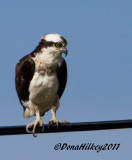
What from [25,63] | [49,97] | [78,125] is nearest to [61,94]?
[49,97]

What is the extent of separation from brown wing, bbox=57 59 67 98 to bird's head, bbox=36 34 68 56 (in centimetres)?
38

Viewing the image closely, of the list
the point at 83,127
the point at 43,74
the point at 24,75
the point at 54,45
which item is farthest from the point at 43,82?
the point at 83,127

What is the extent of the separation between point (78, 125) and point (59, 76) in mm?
3363

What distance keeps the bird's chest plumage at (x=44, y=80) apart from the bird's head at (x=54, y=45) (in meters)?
0.17

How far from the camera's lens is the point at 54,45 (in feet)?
32.0

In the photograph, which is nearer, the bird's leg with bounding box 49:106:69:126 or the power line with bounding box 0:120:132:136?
the power line with bounding box 0:120:132:136

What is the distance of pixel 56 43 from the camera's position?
9.72m

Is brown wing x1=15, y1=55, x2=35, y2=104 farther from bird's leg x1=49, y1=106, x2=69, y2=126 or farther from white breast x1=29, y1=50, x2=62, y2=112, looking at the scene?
bird's leg x1=49, y1=106, x2=69, y2=126

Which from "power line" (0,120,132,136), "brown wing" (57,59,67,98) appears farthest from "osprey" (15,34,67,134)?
"power line" (0,120,132,136)

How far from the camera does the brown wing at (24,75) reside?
9.76 metres

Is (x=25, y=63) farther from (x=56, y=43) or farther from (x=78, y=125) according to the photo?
(x=78, y=125)

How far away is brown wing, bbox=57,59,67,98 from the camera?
395 inches

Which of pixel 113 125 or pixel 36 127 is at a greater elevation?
pixel 113 125

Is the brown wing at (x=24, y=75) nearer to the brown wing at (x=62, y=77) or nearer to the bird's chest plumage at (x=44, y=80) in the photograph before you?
the bird's chest plumage at (x=44, y=80)
